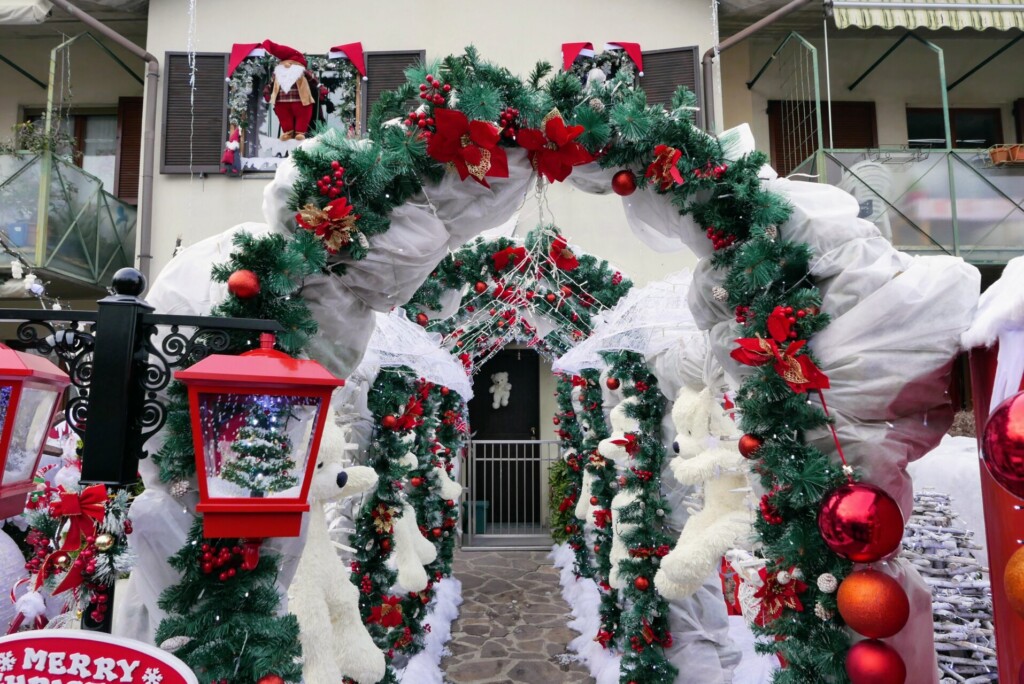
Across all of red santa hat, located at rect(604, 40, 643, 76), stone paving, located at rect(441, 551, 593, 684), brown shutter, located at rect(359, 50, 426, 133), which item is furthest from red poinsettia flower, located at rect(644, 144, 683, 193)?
brown shutter, located at rect(359, 50, 426, 133)

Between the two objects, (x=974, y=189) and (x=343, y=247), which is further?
(x=974, y=189)

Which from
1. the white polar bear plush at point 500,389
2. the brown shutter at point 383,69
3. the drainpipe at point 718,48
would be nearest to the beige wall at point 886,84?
the drainpipe at point 718,48

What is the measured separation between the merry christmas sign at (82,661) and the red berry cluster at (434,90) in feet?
5.97

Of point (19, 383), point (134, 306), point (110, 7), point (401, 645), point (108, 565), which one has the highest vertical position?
point (110, 7)

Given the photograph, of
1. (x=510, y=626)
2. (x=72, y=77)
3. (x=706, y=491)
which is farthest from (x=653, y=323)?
(x=72, y=77)

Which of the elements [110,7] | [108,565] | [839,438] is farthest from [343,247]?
[110,7]

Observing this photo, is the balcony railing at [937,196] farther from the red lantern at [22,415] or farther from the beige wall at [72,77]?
the beige wall at [72,77]

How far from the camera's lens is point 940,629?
327 centimetres

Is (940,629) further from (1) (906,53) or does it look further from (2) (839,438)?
(1) (906,53)

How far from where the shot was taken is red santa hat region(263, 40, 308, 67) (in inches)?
319

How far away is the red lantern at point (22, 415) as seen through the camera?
1801mm

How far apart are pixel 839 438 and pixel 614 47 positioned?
7163mm

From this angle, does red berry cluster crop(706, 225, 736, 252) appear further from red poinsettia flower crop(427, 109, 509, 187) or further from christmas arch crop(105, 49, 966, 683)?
red poinsettia flower crop(427, 109, 509, 187)

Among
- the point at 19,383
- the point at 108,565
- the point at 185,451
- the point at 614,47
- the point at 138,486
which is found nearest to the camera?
the point at 19,383
